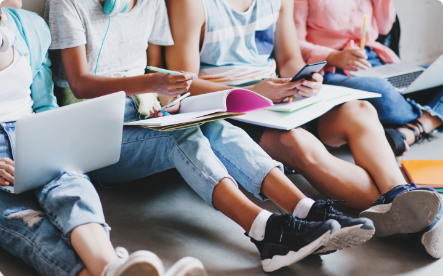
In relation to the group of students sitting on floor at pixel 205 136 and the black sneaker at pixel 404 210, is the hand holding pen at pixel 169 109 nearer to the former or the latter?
the group of students sitting on floor at pixel 205 136

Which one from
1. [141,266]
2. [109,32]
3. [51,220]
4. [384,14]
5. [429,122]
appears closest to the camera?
[141,266]

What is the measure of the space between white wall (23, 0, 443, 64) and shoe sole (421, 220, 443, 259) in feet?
5.72

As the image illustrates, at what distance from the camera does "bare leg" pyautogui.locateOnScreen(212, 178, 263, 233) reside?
1013 millimetres

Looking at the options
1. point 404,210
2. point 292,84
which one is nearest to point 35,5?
point 292,84

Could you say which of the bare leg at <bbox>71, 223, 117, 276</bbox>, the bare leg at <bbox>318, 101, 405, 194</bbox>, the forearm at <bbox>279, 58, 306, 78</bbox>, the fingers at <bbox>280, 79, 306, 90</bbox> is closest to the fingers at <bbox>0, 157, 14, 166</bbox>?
the bare leg at <bbox>71, 223, 117, 276</bbox>

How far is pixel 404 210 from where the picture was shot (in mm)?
1027

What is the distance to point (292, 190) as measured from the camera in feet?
3.57

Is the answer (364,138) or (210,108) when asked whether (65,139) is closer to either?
(210,108)

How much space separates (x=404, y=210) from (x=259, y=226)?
0.36m

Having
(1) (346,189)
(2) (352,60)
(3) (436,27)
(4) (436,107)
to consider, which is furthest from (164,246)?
(3) (436,27)

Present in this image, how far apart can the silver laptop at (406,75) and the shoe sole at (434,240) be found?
805mm

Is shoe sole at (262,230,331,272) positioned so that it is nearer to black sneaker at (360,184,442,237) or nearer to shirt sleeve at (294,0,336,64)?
black sneaker at (360,184,442,237)

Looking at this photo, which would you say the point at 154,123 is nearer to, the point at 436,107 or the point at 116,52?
the point at 116,52

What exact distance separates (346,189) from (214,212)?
40 centimetres
